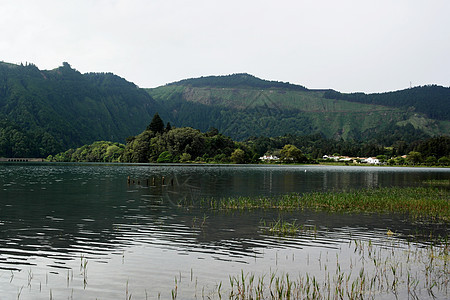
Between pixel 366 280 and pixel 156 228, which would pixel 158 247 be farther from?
pixel 366 280

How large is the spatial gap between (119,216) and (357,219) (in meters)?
22.6

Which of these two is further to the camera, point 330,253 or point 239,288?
point 330,253

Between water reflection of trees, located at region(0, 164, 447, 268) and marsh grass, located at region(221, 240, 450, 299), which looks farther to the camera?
A: water reflection of trees, located at region(0, 164, 447, 268)

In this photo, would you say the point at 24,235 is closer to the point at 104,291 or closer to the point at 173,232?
the point at 173,232

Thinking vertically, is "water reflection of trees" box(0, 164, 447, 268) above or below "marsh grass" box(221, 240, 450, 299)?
below

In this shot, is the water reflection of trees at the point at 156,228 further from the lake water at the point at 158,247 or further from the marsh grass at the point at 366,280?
the marsh grass at the point at 366,280

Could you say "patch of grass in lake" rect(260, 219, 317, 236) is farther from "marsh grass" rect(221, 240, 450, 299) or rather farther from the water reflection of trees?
"marsh grass" rect(221, 240, 450, 299)

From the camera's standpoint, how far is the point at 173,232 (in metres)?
28.2

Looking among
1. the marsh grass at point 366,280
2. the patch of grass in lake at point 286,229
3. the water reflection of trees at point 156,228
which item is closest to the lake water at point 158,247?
the water reflection of trees at point 156,228

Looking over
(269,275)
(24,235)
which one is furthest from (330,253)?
(24,235)

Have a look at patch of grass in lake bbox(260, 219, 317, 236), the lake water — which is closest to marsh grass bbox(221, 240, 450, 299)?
the lake water

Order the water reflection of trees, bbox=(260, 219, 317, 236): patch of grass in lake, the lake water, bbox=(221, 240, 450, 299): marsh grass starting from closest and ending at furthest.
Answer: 1. bbox=(221, 240, 450, 299): marsh grass
2. the lake water
3. the water reflection of trees
4. bbox=(260, 219, 317, 236): patch of grass in lake

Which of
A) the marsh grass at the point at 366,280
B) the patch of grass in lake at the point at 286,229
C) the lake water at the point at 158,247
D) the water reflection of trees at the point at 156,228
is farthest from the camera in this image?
the patch of grass in lake at the point at 286,229

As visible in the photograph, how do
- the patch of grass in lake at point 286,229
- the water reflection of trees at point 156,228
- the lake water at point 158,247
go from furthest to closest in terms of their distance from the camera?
1. the patch of grass in lake at point 286,229
2. the water reflection of trees at point 156,228
3. the lake water at point 158,247
